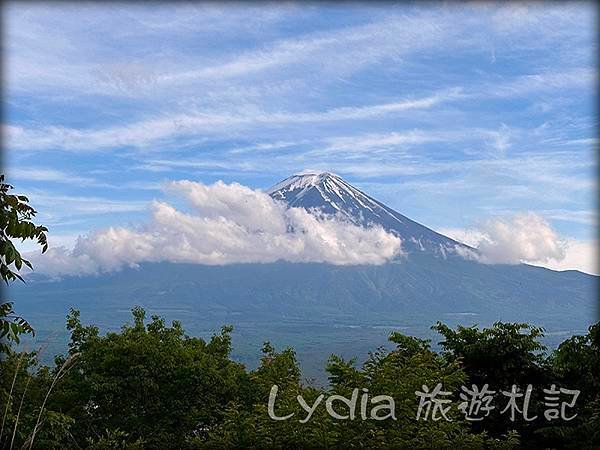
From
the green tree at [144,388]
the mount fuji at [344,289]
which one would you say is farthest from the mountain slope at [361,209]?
the green tree at [144,388]

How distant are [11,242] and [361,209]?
403 feet

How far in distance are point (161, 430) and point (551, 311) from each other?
103m

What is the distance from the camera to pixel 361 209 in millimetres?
124125

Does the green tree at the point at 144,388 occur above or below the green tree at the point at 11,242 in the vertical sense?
below

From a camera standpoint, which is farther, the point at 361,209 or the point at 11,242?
the point at 361,209

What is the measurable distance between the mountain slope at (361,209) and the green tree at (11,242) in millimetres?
117943

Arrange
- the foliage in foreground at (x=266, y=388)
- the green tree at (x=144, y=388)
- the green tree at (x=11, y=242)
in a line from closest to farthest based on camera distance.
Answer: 1. the green tree at (x=11, y=242)
2. the foliage in foreground at (x=266, y=388)
3. the green tree at (x=144, y=388)

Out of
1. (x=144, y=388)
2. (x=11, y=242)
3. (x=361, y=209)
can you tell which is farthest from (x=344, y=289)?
(x=11, y=242)

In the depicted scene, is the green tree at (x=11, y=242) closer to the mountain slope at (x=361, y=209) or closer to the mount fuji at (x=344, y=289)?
the mount fuji at (x=344, y=289)

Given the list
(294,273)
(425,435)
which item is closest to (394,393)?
(425,435)

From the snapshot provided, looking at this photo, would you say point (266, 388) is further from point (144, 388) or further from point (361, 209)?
point (361, 209)

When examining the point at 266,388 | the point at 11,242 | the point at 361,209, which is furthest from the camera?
the point at 361,209

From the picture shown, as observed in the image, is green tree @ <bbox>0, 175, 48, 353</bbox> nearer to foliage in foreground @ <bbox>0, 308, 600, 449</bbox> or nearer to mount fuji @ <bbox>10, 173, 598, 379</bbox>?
foliage in foreground @ <bbox>0, 308, 600, 449</bbox>

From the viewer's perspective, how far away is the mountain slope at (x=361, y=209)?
4830 inches
